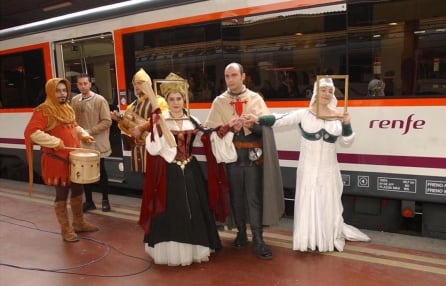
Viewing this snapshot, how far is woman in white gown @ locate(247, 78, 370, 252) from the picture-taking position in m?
3.96

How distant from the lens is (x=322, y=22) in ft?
14.5

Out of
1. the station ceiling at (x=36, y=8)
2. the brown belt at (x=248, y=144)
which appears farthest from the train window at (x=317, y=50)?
the station ceiling at (x=36, y=8)

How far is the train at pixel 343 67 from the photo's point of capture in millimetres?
4031

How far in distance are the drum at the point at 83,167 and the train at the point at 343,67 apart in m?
1.49

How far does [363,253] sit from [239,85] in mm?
1947

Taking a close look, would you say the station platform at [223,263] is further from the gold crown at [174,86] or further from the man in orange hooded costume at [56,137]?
the gold crown at [174,86]

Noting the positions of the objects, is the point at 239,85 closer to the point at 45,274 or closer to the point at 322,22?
the point at 322,22

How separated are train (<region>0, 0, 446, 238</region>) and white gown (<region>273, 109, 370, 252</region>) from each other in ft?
1.33

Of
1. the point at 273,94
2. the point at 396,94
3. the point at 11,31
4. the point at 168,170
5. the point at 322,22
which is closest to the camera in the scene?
the point at 168,170

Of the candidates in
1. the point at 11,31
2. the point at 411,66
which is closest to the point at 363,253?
the point at 411,66

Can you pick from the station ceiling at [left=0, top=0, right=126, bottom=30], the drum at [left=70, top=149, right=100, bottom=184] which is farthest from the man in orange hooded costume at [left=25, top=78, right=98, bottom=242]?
the station ceiling at [left=0, top=0, right=126, bottom=30]

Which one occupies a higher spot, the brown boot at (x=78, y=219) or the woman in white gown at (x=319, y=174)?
the woman in white gown at (x=319, y=174)

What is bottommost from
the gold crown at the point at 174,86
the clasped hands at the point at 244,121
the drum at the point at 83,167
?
the drum at the point at 83,167

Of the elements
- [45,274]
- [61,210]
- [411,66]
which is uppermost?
[411,66]
